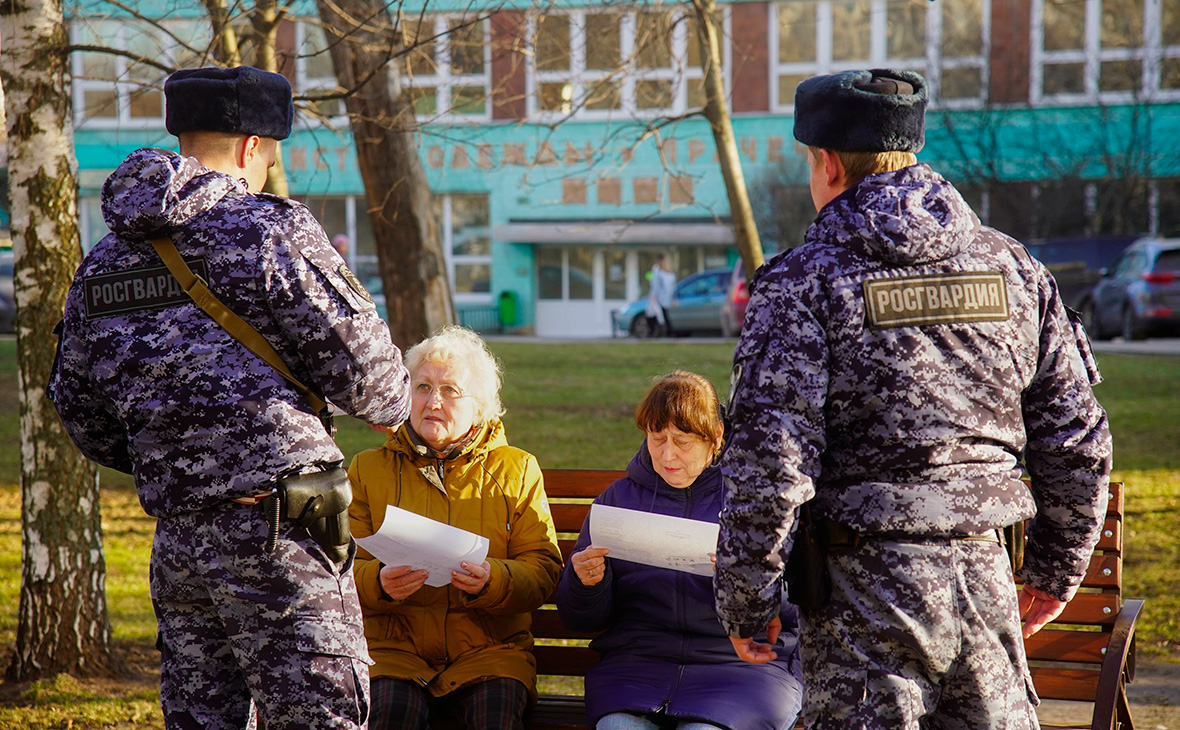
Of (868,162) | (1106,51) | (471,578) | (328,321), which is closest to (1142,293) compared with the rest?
(1106,51)

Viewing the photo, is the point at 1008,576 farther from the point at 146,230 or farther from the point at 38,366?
the point at 38,366

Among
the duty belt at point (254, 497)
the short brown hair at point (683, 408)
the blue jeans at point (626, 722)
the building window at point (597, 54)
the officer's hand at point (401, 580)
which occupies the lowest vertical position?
the blue jeans at point (626, 722)

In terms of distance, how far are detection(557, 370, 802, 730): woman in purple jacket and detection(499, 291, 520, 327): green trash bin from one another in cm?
2743

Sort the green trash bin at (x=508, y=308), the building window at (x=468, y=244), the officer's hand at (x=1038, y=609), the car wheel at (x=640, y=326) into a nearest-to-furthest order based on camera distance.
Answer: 1. the officer's hand at (x=1038, y=609)
2. the car wheel at (x=640, y=326)
3. the green trash bin at (x=508, y=308)
4. the building window at (x=468, y=244)

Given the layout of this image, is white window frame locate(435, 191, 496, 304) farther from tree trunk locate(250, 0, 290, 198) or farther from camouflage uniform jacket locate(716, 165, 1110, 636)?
camouflage uniform jacket locate(716, 165, 1110, 636)

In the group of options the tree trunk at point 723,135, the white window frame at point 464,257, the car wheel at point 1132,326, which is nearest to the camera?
the tree trunk at point 723,135

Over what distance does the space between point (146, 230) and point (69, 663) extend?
2760 mm

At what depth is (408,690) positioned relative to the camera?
10.9 feet

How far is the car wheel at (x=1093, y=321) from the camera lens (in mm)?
19781

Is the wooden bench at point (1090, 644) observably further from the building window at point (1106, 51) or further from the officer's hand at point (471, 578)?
the building window at point (1106, 51)

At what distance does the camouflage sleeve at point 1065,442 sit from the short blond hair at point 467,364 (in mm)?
1653

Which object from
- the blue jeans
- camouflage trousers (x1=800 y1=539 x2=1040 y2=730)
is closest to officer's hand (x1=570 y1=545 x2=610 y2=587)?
the blue jeans

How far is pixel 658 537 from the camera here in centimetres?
307

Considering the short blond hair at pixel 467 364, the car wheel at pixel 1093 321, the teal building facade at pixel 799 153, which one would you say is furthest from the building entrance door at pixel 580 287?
the short blond hair at pixel 467 364
